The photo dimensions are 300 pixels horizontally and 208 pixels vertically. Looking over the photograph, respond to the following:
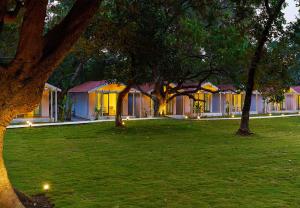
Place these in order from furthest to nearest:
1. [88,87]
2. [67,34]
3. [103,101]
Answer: [103,101]
[88,87]
[67,34]

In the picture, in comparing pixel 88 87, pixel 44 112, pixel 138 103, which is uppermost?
pixel 88 87

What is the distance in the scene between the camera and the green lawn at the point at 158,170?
930 cm

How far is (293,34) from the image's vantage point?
77.4 ft

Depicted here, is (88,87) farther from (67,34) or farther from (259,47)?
(67,34)

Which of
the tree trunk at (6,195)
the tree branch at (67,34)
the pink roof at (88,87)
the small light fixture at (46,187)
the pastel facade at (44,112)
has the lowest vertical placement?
the small light fixture at (46,187)

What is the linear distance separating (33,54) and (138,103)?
122 feet

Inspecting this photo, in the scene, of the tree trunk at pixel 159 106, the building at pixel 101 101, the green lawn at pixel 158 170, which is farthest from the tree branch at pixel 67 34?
the tree trunk at pixel 159 106

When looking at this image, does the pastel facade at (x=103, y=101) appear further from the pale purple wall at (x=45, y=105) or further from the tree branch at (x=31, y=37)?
the tree branch at (x=31, y=37)

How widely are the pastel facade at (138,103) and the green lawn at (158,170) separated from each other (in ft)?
49.0

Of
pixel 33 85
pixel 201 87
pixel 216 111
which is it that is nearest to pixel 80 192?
pixel 33 85

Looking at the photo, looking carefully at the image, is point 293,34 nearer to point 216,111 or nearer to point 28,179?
point 28,179

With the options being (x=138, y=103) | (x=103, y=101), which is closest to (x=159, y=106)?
(x=138, y=103)

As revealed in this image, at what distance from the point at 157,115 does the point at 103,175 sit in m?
29.5

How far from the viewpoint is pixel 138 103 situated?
44.3m
